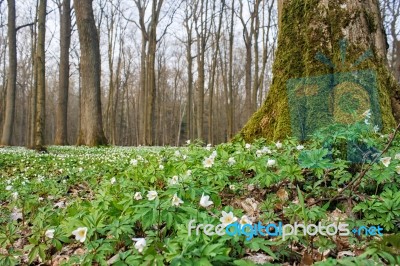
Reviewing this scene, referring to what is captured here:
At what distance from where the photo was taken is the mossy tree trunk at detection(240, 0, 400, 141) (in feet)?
11.2

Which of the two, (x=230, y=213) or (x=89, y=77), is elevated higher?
(x=89, y=77)

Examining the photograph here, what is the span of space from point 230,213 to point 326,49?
2.75m

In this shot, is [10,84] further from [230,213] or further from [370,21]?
[230,213]

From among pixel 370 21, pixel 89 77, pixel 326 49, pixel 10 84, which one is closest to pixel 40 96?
pixel 89 77

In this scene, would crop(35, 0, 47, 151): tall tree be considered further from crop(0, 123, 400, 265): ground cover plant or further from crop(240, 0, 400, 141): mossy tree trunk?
crop(240, 0, 400, 141): mossy tree trunk

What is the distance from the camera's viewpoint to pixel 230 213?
1524mm

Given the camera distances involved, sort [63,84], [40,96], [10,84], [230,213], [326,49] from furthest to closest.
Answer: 1. [63,84]
2. [10,84]
3. [40,96]
4. [326,49]
5. [230,213]

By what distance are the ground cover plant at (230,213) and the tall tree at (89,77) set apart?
327 inches

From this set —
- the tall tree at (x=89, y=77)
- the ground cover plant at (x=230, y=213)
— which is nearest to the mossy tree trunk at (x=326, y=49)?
the ground cover plant at (x=230, y=213)

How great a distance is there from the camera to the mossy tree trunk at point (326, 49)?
342cm

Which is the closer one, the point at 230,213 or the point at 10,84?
the point at 230,213

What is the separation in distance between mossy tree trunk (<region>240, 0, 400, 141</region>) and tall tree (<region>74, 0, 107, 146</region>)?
8.43m

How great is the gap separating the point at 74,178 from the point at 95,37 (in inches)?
323

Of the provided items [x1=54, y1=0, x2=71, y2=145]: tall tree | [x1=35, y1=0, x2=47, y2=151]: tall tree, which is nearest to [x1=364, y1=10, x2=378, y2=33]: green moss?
[x1=35, y1=0, x2=47, y2=151]: tall tree
